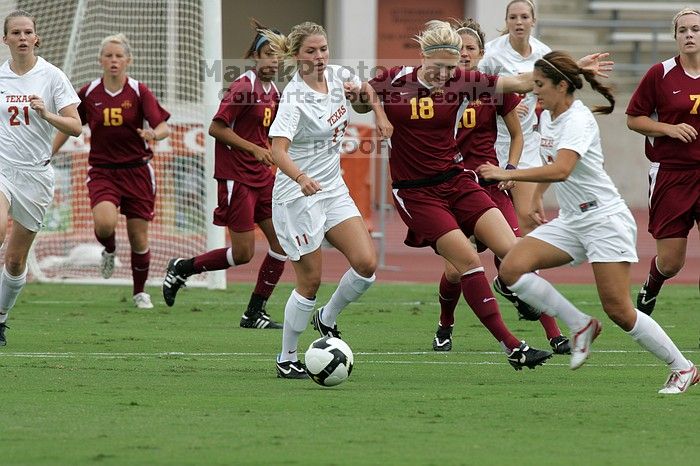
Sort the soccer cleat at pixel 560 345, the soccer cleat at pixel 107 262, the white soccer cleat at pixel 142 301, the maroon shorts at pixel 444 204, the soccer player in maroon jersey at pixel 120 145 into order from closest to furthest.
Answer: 1. the maroon shorts at pixel 444 204
2. the soccer cleat at pixel 560 345
3. the soccer player in maroon jersey at pixel 120 145
4. the white soccer cleat at pixel 142 301
5. the soccer cleat at pixel 107 262

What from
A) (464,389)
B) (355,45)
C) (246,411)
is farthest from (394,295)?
(355,45)

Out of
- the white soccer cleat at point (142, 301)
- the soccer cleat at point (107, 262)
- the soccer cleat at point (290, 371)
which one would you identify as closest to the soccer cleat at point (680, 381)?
the soccer cleat at point (290, 371)

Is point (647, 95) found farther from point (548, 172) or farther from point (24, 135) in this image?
point (24, 135)

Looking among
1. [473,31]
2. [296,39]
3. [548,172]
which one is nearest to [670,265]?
[473,31]

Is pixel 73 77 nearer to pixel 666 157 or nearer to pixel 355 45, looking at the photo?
pixel 666 157

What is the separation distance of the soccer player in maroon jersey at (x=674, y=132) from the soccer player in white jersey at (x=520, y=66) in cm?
161

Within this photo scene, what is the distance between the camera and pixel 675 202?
9.32 metres

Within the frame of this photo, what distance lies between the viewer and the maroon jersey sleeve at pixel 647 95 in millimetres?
9273

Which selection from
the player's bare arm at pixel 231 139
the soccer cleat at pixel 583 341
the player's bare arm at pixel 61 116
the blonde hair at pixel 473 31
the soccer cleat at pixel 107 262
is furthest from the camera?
the soccer cleat at pixel 107 262

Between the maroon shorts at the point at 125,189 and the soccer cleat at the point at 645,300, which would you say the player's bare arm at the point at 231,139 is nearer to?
the maroon shorts at the point at 125,189

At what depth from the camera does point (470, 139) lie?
980 centimetres

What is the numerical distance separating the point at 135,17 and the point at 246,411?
30.0 feet

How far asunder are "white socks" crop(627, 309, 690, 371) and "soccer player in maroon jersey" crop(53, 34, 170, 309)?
5.94 m

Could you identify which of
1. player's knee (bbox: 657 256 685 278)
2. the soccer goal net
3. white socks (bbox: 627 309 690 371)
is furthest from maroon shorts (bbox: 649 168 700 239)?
the soccer goal net
